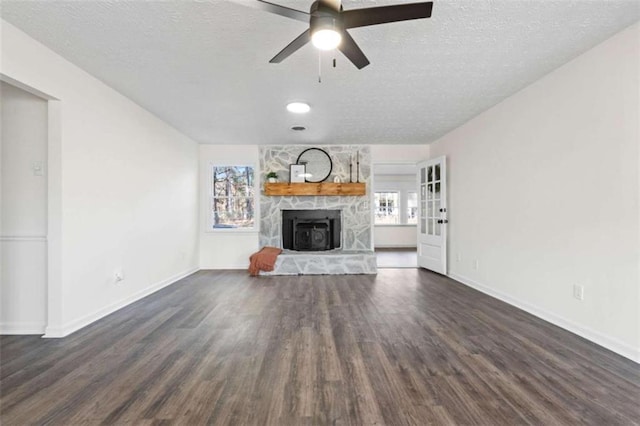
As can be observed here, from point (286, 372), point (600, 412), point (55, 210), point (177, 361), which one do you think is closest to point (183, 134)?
point (55, 210)

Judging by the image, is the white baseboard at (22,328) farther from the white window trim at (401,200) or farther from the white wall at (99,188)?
the white window trim at (401,200)

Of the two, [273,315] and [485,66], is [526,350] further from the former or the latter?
[485,66]

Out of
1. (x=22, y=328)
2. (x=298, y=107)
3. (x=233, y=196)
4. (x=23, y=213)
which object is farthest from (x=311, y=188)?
(x=22, y=328)

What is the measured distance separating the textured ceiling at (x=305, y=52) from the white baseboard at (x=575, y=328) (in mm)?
2327

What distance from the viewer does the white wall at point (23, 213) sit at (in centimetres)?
270

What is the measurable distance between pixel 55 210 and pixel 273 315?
218 cm

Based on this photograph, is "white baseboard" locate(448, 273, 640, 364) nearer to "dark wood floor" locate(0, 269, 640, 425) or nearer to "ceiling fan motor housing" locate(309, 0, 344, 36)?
"dark wood floor" locate(0, 269, 640, 425)

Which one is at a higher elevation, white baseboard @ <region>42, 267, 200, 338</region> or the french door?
the french door

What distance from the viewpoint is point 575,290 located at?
2.69m

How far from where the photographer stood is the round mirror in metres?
5.87

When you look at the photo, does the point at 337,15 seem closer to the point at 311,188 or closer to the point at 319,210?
the point at 311,188

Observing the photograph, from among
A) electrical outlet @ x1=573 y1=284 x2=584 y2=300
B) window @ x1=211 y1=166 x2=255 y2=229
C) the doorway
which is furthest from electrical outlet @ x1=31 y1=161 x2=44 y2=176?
the doorway

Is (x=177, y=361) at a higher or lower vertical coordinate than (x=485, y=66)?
lower

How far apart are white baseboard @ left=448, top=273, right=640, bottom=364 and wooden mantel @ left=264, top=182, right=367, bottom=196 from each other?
2.70m
